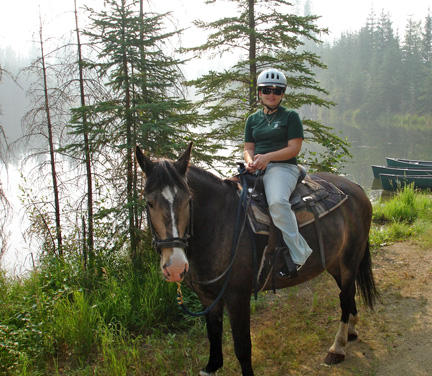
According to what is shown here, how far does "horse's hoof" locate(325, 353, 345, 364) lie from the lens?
12.0ft

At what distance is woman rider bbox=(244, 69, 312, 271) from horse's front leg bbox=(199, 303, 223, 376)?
0.95 meters

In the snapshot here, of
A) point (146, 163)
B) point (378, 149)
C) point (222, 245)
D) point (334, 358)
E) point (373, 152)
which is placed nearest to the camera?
point (146, 163)

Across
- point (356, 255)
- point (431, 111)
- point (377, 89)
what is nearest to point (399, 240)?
point (356, 255)

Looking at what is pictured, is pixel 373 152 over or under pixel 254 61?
under

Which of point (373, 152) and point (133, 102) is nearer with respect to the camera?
point (133, 102)

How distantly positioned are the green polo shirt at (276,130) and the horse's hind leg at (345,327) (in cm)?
Result: 187

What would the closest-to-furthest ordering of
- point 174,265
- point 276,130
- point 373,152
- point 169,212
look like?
1. point 174,265
2. point 169,212
3. point 276,130
4. point 373,152

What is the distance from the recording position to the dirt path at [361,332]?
3.58 metres

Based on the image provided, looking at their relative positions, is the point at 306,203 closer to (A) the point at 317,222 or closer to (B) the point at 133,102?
(A) the point at 317,222

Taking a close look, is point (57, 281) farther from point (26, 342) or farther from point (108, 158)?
point (108, 158)

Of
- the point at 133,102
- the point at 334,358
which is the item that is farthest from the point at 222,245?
the point at 133,102

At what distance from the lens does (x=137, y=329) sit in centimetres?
432

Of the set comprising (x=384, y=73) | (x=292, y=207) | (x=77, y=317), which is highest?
(x=384, y=73)

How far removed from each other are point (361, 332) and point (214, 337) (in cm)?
214
